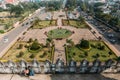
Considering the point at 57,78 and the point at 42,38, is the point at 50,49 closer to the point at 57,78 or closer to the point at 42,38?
the point at 42,38

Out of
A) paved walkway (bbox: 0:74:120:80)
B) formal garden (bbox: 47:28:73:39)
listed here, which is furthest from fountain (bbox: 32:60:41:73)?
formal garden (bbox: 47:28:73:39)

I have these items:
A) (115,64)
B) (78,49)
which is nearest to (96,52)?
(78,49)

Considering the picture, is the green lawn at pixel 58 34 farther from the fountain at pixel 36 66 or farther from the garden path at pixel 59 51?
the fountain at pixel 36 66

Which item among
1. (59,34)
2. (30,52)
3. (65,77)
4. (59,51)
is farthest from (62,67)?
(59,34)

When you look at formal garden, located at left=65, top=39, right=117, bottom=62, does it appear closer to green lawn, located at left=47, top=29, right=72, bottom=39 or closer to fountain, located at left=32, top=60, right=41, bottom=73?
green lawn, located at left=47, top=29, right=72, bottom=39

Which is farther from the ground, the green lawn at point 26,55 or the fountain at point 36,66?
the fountain at point 36,66

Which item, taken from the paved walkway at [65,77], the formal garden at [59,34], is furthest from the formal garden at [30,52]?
the paved walkway at [65,77]
